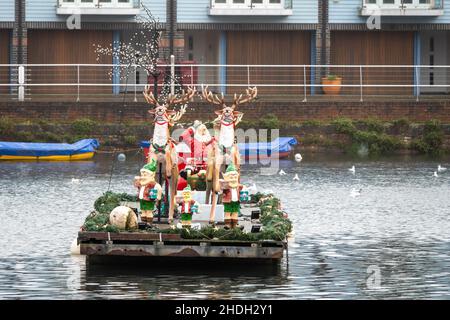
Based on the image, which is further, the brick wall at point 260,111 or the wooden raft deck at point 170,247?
the brick wall at point 260,111

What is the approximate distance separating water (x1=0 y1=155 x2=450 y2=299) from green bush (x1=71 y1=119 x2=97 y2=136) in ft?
17.2

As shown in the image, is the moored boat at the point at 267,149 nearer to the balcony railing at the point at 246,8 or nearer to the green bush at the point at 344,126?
the green bush at the point at 344,126

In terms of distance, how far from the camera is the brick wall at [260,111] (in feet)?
207

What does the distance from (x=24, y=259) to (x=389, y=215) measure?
12.7 m

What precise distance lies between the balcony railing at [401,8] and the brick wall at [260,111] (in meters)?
5.72

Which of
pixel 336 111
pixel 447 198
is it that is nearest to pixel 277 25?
pixel 336 111

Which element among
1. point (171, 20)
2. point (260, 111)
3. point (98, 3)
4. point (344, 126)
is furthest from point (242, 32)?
point (344, 126)

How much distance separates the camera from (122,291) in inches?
1187

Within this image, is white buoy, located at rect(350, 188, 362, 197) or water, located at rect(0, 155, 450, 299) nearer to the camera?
water, located at rect(0, 155, 450, 299)

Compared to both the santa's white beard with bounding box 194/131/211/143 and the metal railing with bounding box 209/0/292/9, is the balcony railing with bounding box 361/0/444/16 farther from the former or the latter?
the santa's white beard with bounding box 194/131/211/143

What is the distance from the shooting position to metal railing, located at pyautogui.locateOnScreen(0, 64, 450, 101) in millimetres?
66625

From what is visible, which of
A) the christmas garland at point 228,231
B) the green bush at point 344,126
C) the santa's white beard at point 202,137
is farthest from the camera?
the green bush at point 344,126

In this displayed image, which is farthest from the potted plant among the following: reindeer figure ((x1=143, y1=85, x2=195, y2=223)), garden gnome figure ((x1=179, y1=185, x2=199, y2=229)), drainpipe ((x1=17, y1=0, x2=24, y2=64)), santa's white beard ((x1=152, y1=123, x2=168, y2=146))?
garden gnome figure ((x1=179, y1=185, x2=199, y2=229))

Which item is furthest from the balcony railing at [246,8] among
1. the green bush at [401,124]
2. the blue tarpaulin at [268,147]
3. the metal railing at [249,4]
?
the blue tarpaulin at [268,147]
